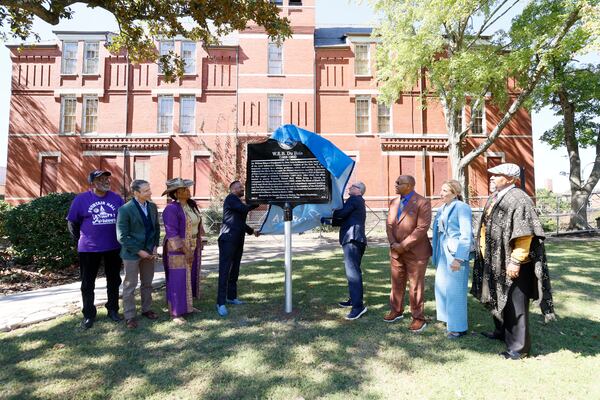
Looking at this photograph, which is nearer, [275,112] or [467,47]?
[467,47]

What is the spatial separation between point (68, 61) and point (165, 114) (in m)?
6.97

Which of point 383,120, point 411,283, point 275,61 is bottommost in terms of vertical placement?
point 411,283

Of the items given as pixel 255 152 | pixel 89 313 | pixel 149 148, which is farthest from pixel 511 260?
pixel 149 148

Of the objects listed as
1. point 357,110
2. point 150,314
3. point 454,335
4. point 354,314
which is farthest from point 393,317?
point 357,110

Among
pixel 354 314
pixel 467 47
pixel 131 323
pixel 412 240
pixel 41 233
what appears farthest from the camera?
pixel 467 47

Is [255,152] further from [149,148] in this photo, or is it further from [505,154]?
[505,154]

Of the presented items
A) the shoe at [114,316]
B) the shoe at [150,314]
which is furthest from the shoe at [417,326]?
the shoe at [114,316]

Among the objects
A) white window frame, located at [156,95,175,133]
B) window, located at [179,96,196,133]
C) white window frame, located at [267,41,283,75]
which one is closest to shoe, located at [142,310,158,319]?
window, located at [179,96,196,133]

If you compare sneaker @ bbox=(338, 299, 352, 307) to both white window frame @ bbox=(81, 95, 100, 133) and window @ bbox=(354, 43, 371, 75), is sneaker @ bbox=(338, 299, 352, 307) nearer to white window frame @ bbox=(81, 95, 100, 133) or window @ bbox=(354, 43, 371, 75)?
window @ bbox=(354, 43, 371, 75)

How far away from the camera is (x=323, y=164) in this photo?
487 cm

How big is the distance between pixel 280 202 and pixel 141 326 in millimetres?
2547

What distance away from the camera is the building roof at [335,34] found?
22.0 m

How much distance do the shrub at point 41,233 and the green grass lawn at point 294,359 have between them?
3.40 meters

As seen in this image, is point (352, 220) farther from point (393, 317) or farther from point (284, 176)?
point (393, 317)
